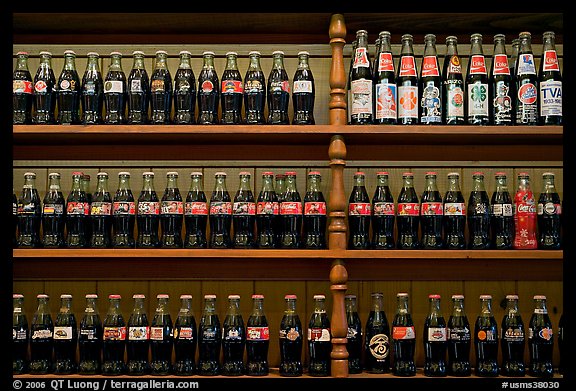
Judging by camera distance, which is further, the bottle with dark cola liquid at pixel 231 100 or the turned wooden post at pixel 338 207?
the bottle with dark cola liquid at pixel 231 100

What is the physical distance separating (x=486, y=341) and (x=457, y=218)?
44 centimetres

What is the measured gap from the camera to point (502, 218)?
108 inches

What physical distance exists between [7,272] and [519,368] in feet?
5.80

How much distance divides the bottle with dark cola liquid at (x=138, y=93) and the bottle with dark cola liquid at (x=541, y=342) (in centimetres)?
155

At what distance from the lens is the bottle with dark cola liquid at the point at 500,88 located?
107 inches

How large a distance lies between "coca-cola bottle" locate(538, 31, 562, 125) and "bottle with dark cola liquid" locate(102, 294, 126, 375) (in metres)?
1.64

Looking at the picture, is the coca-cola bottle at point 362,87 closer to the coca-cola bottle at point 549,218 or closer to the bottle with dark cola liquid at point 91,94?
the coca-cola bottle at point 549,218

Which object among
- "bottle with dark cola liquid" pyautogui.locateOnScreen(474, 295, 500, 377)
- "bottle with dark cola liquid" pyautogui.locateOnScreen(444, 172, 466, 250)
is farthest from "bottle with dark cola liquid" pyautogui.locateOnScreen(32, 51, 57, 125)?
"bottle with dark cola liquid" pyautogui.locateOnScreen(474, 295, 500, 377)

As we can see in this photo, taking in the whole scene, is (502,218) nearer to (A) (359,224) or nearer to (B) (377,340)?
(A) (359,224)

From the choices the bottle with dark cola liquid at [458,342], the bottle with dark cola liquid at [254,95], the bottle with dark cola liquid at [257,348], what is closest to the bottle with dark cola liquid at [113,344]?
the bottle with dark cola liquid at [257,348]

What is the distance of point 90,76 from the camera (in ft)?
9.25

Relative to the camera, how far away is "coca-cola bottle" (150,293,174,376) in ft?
8.85

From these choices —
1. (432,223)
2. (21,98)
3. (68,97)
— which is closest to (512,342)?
(432,223)

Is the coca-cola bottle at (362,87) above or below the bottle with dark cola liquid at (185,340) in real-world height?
above
